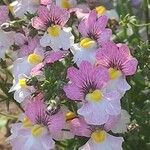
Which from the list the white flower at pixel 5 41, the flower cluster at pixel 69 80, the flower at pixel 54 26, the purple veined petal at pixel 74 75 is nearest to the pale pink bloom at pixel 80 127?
the flower cluster at pixel 69 80

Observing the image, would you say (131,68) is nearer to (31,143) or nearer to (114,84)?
(114,84)

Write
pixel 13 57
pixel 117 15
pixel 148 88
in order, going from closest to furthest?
pixel 13 57
pixel 148 88
pixel 117 15

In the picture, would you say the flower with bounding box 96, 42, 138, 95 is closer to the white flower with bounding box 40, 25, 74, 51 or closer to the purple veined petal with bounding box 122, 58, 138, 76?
the purple veined petal with bounding box 122, 58, 138, 76

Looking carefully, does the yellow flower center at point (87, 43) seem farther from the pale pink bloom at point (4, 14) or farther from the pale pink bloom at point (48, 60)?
the pale pink bloom at point (4, 14)

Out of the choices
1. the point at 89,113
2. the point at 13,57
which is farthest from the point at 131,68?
the point at 13,57

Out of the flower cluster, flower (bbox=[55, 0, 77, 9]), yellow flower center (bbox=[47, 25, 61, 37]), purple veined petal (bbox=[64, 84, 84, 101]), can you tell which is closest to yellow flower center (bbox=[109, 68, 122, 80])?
the flower cluster

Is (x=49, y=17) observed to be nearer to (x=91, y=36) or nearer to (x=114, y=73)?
(x=91, y=36)

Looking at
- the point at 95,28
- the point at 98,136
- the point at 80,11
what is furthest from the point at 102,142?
the point at 80,11
